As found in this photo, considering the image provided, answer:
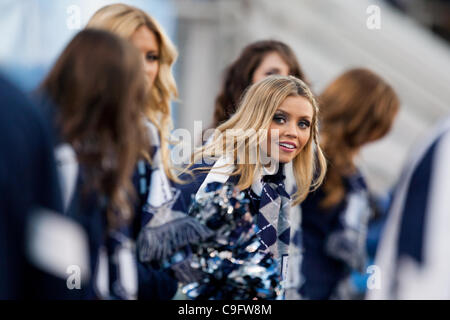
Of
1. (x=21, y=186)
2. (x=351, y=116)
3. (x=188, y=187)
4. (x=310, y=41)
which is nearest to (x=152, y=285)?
(x=188, y=187)

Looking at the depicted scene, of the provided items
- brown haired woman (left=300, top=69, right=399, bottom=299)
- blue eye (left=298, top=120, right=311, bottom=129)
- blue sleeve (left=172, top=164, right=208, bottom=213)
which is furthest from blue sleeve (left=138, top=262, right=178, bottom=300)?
brown haired woman (left=300, top=69, right=399, bottom=299)

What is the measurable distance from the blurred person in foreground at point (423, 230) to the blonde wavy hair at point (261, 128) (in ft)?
0.95

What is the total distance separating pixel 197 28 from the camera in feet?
9.29

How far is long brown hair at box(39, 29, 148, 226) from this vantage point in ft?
3.71

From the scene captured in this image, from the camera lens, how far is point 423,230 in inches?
43.7

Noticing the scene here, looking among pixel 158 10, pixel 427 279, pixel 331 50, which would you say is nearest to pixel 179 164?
pixel 158 10

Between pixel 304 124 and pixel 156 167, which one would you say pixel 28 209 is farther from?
pixel 304 124

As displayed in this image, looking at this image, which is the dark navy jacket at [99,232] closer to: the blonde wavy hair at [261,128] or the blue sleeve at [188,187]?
the blue sleeve at [188,187]

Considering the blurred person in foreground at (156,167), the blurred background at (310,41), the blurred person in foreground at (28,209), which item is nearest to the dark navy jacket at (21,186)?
the blurred person in foreground at (28,209)

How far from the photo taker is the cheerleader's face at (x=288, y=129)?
1.38 meters

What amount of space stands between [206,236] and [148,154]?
22 cm

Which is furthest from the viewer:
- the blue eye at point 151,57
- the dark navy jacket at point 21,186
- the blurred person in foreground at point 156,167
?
the blue eye at point 151,57

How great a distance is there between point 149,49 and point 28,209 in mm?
556

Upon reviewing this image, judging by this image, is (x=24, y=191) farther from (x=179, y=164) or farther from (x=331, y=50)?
(x=331, y=50)
